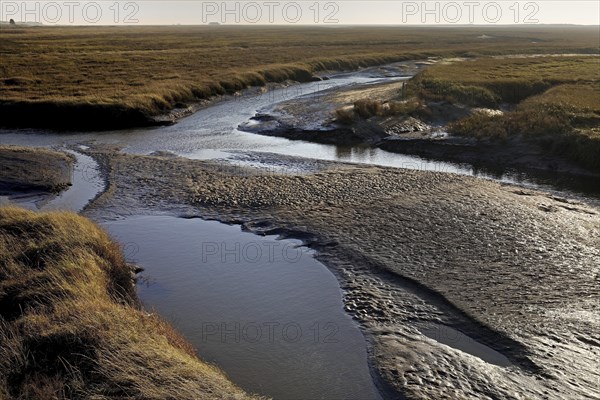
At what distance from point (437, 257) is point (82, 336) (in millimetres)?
7603

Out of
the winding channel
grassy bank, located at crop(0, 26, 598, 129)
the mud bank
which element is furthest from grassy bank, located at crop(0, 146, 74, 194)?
grassy bank, located at crop(0, 26, 598, 129)

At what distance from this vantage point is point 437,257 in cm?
1268

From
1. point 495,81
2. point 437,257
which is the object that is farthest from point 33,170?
point 495,81

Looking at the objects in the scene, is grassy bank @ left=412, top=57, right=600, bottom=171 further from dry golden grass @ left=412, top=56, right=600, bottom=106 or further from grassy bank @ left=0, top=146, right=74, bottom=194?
grassy bank @ left=0, top=146, right=74, bottom=194

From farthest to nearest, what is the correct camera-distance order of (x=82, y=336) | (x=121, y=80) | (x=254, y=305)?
(x=121, y=80) < (x=254, y=305) < (x=82, y=336)

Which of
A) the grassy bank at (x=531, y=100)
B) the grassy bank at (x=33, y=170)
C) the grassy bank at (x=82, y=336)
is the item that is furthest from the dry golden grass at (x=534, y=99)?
the grassy bank at (x=82, y=336)

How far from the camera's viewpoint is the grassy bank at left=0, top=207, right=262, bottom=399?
696 cm

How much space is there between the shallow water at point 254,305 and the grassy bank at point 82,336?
62 cm

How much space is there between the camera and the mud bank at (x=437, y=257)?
28.8 ft

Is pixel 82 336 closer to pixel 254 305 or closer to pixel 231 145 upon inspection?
pixel 254 305

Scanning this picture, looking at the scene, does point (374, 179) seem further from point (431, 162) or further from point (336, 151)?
point (336, 151)

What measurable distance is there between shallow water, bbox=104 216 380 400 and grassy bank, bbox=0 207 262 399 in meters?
0.62

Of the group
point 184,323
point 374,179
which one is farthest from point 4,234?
point 374,179

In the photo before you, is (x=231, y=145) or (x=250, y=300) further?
(x=231, y=145)
